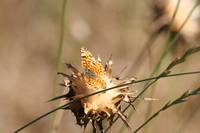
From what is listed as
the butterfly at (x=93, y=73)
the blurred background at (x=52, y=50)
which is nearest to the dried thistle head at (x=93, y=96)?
the butterfly at (x=93, y=73)

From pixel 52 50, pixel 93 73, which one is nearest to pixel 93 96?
pixel 93 73

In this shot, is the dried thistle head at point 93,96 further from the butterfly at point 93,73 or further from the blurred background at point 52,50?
the blurred background at point 52,50

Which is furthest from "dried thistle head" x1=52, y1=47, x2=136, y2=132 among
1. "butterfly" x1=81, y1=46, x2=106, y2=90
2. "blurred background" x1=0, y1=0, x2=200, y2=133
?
"blurred background" x1=0, y1=0, x2=200, y2=133

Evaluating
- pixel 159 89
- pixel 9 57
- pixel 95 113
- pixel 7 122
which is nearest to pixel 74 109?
pixel 95 113

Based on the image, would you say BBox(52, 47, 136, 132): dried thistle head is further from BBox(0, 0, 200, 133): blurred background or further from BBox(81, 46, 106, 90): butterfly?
BBox(0, 0, 200, 133): blurred background

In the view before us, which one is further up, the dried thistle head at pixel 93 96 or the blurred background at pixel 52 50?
the blurred background at pixel 52 50

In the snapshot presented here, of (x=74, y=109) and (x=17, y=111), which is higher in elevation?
(x=17, y=111)

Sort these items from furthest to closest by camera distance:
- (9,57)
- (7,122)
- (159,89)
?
(159,89)
(9,57)
(7,122)

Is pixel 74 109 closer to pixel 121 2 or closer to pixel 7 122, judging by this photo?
pixel 7 122
